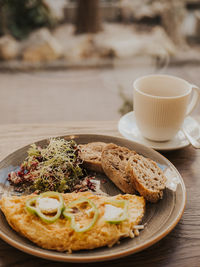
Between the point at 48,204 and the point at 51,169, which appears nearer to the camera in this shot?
the point at 48,204

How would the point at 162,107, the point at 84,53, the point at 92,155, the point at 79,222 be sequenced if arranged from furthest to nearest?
the point at 84,53 < the point at 162,107 < the point at 92,155 < the point at 79,222

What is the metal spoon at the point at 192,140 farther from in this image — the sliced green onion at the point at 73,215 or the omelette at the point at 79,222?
the sliced green onion at the point at 73,215

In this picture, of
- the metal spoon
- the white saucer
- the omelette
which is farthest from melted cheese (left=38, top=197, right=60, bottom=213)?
the metal spoon

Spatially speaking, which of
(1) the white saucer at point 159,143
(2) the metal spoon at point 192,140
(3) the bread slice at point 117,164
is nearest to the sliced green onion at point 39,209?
(3) the bread slice at point 117,164

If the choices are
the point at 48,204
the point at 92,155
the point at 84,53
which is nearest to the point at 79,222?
the point at 48,204

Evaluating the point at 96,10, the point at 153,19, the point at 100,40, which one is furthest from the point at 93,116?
the point at 153,19

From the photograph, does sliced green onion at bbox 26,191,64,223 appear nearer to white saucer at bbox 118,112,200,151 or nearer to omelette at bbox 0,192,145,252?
omelette at bbox 0,192,145,252

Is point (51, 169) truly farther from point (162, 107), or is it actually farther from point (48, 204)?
point (162, 107)
